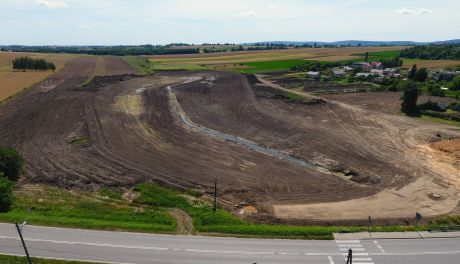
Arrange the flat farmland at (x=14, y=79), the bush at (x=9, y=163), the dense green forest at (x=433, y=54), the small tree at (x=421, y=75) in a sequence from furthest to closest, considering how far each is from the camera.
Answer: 1. the dense green forest at (x=433, y=54)
2. the small tree at (x=421, y=75)
3. the flat farmland at (x=14, y=79)
4. the bush at (x=9, y=163)

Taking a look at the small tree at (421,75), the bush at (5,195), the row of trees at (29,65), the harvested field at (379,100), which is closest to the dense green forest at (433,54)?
the small tree at (421,75)

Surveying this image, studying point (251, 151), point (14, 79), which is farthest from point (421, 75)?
point (14, 79)

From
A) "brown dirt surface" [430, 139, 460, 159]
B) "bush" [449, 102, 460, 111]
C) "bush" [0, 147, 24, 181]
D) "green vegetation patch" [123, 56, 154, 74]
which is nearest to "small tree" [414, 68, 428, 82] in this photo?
"bush" [449, 102, 460, 111]

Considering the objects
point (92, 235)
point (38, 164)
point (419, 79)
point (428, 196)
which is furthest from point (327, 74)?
point (92, 235)

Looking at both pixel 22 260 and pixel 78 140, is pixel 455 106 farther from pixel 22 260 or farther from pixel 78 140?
pixel 22 260

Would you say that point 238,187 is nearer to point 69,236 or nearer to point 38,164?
point 69,236

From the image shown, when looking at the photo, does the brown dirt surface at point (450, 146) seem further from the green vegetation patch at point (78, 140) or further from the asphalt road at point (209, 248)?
the green vegetation patch at point (78, 140)
